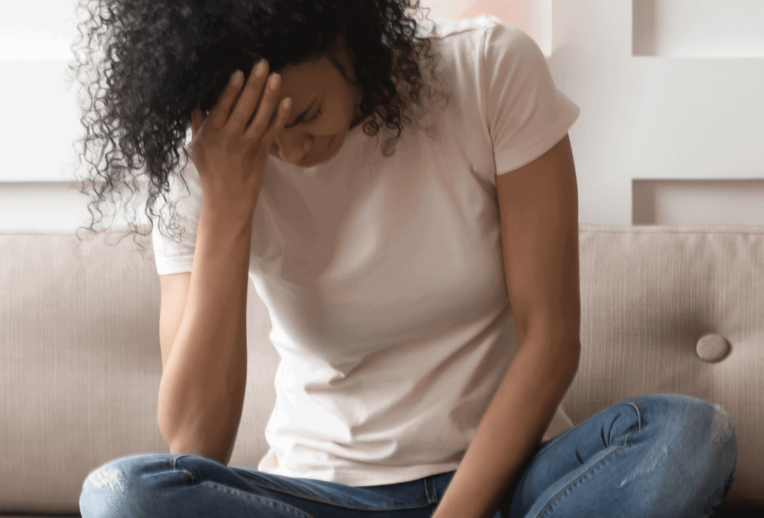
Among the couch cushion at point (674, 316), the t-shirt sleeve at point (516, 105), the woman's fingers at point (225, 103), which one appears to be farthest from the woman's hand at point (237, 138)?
the couch cushion at point (674, 316)

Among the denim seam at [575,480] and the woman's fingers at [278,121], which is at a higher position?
the woman's fingers at [278,121]

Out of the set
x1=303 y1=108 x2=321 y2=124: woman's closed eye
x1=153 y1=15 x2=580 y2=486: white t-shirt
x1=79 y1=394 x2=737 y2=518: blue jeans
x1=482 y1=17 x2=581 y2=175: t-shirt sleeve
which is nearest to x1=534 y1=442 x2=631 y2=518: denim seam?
x1=79 y1=394 x2=737 y2=518: blue jeans

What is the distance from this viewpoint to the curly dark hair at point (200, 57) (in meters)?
0.65

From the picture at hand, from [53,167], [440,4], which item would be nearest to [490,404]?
[440,4]

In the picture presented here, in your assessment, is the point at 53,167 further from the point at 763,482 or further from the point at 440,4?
the point at 763,482

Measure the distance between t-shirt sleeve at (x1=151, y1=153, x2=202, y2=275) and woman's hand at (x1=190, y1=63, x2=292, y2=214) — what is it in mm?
49

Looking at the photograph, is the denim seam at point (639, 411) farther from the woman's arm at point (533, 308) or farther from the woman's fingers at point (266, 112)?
the woman's fingers at point (266, 112)

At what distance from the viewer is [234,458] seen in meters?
1.18

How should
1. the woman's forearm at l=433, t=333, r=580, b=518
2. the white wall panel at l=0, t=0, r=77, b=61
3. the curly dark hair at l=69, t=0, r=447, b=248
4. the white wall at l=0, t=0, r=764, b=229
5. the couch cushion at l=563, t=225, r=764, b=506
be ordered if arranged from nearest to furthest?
the curly dark hair at l=69, t=0, r=447, b=248
the woman's forearm at l=433, t=333, r=580, b=518
the couch cushion at l=563, t=225, r=764, b=506
the white wall at l=0, t=0, r=764, b=229
the white wall panel at l=0, t=0, r=77, b=61

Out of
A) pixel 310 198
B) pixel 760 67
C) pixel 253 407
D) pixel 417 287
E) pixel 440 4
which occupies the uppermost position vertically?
pixel 440 4

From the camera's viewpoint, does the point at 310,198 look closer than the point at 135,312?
Yes

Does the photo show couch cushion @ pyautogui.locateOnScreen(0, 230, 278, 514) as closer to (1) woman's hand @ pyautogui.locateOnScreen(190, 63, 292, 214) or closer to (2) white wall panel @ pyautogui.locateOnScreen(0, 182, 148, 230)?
(2) white wall panel @ pyautogui.locateOnScreen(0, 182, 148, 230)

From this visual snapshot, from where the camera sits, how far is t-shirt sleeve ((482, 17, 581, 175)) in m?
0.81

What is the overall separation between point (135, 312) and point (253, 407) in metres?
0.25
